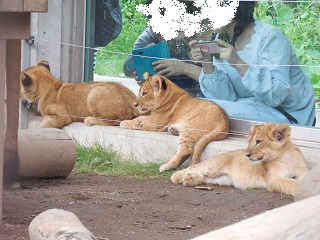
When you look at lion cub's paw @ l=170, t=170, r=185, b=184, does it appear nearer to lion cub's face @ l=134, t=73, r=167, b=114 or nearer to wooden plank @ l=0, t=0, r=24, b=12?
lion cub's face @ l=134, t=73, r=167, b=114

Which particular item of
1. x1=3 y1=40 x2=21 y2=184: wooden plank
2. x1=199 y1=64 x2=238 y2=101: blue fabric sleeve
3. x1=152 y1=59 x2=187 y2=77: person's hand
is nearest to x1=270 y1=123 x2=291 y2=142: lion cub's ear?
x1=199 y1=64 x2=238 y2=101: blue fabric sleeve

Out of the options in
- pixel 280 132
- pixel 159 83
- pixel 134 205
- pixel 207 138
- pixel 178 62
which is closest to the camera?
pixel 134 205

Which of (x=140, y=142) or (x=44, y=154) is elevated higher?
(x=44, y=154)

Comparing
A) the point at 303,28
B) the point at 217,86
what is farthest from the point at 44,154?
the point at 303,28

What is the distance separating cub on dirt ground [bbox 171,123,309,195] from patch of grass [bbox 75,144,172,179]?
2.07ft

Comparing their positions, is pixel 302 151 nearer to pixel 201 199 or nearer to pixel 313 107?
pixel 313 107

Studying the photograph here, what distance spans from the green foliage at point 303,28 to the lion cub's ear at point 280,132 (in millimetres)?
855

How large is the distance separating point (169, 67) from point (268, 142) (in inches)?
88.7

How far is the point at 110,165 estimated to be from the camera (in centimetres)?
884

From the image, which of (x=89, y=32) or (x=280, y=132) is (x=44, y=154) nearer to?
(x=280, y=132)

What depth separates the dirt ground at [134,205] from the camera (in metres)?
5.79

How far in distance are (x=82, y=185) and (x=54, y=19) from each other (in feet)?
9.93

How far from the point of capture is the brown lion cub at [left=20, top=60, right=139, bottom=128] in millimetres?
9539

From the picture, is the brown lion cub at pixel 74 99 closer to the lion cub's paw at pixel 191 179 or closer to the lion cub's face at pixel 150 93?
the lion cub's face at pixel 150 93
